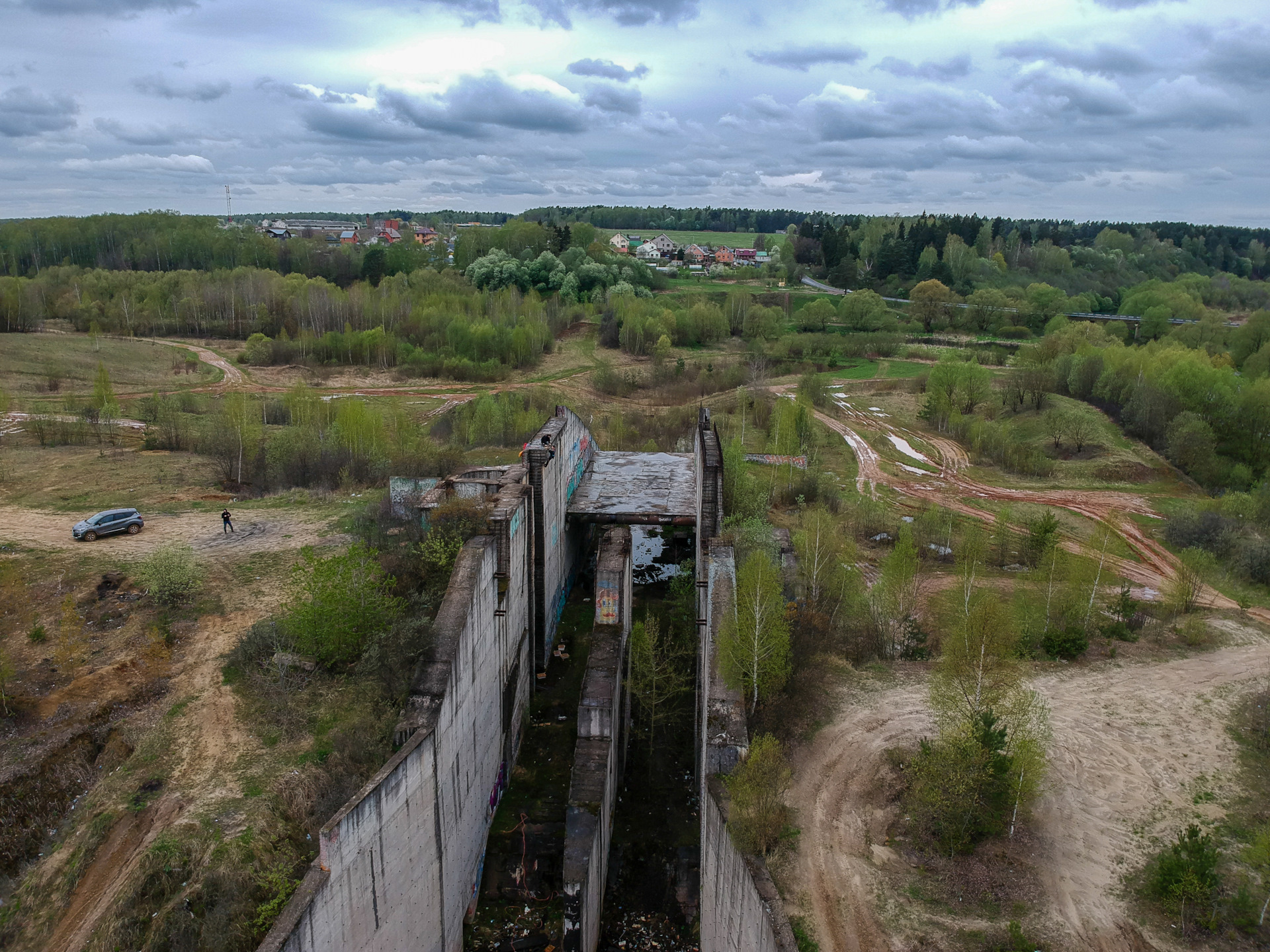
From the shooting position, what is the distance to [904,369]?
272 ft

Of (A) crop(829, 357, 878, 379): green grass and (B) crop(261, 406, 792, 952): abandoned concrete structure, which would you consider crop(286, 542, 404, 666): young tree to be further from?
(A) crop(829, 357, 878, 379): green grass

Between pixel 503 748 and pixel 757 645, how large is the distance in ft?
31.0

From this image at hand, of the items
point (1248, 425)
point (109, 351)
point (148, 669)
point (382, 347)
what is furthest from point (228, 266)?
point (1248, 425)

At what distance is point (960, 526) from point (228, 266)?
106608 mm

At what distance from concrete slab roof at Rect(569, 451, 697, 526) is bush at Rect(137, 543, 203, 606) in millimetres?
14060

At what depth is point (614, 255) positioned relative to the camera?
11138 cm

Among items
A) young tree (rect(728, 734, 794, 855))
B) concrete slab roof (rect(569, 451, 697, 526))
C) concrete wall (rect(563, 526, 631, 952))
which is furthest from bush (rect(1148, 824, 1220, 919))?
concrete slab roof (rect(569, 451, 697, 526))

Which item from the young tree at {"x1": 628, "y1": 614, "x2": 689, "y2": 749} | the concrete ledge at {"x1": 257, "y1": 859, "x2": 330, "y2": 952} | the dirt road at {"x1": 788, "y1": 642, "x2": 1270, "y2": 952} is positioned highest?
the concrete ledge at {"x1": 257, "y1": 859, "x2": 330, "y2": 952}

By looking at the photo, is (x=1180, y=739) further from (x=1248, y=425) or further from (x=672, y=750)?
(x=1248, y=425)

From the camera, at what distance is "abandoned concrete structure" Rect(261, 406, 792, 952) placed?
48.4 ft

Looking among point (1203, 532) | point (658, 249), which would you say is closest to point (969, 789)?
point (1203, 532)

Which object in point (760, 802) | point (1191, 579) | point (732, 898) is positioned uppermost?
point (760, 802)

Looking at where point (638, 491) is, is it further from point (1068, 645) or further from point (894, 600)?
point (1068, 645)

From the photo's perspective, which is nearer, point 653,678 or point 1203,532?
point 653,678
